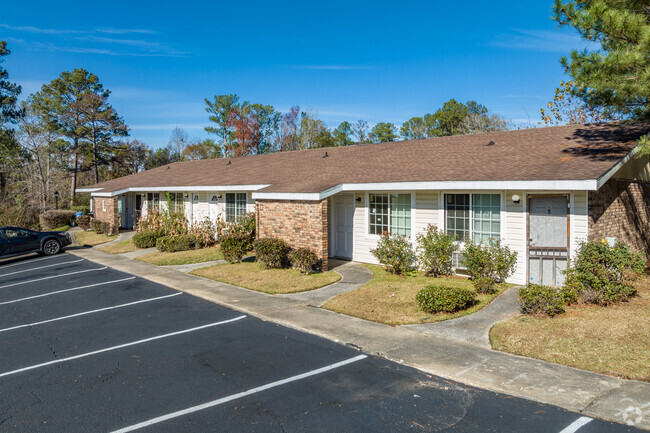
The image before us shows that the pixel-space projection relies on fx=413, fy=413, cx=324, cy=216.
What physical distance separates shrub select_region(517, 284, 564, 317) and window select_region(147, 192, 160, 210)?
21.0 m

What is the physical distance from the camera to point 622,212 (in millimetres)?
11484

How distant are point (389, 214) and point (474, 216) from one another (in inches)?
109

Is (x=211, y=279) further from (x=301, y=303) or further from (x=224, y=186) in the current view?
(x=224, y=186)

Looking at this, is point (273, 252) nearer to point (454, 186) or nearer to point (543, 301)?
point (454, 186)

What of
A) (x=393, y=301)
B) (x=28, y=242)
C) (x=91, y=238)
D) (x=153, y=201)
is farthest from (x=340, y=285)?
(x=91, y=238)

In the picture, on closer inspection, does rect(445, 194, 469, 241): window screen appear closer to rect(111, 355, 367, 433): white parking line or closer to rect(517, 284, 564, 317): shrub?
rect(517, 284, 564, 317): shrub

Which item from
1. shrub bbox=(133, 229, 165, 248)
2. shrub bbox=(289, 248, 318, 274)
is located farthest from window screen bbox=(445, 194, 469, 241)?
shrub bbox=(133, 229, 165, 248)

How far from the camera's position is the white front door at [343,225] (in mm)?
14492

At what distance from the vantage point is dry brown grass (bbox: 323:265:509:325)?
8609mm

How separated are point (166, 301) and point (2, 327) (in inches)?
128

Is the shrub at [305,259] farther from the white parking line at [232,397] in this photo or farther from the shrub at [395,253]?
the white parking line at [232,397]

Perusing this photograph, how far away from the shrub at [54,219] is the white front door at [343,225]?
2388cm

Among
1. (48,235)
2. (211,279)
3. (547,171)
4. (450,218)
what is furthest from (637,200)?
(48,235)

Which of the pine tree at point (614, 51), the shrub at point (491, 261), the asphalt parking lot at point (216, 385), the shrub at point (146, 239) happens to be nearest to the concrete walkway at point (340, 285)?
the asphalt parking lot at point (216, 385)
